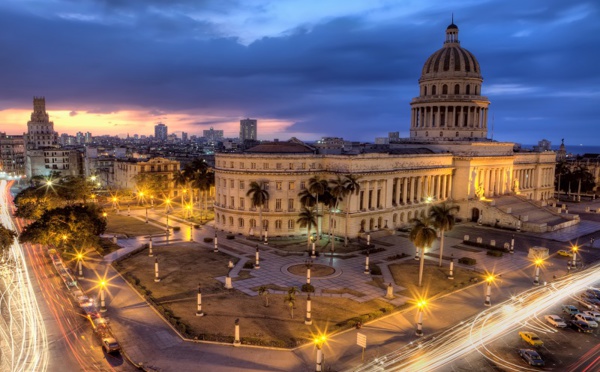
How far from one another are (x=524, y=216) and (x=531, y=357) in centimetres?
7113

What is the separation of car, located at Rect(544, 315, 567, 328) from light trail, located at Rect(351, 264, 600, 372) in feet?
2.64

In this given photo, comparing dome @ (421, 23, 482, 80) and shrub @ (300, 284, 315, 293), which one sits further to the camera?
dome @ (421, 23, 482, 80)

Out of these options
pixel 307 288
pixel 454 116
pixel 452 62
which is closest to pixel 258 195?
pixel 307 288

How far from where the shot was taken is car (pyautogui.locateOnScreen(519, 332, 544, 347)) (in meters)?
41.2

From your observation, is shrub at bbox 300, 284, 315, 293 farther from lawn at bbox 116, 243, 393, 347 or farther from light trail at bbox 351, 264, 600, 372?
light trail at bbox 351, 264, 600, 372

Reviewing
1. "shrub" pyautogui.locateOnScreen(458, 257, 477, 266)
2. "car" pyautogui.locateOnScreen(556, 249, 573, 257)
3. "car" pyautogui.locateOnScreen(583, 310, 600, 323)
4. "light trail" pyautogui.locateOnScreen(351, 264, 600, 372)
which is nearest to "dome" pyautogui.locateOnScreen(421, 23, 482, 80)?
"car" pyautogui.locateOnScreen(556, 249, 573, 257)

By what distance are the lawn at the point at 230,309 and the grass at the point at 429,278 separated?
744cm

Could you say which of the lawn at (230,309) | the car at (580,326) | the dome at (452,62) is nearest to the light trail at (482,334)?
the car at (580,326)

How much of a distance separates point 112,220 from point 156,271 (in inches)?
1977

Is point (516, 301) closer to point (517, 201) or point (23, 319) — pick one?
point (23, 319)

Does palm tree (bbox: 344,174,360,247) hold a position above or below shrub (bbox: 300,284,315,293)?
above

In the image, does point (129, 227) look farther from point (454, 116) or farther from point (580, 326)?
point (454, 116)

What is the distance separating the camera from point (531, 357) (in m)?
37.9

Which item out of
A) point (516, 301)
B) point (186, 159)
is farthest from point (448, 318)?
point (186, 159)
